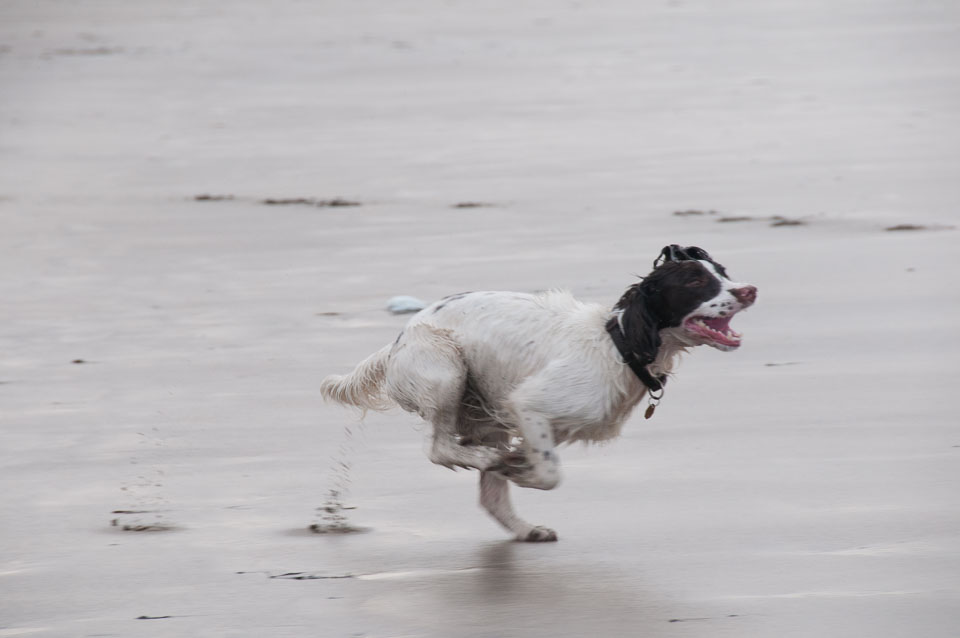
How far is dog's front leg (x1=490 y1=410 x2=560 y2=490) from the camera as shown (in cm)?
570

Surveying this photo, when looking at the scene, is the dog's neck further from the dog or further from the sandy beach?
the sandy beach

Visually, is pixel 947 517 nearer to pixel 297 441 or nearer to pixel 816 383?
pixel 816 383

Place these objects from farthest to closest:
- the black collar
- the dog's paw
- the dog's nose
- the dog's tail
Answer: the dog's tail → the dog's paw → the black collar → the dog's nose

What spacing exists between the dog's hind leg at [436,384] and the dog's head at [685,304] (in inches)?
27.3

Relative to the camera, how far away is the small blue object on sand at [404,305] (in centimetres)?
913

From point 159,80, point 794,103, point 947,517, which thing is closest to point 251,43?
point 159,80

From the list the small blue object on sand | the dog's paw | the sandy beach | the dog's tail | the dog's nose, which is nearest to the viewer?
the sandy beach

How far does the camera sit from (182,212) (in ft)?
41.1

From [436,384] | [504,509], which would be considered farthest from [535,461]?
[436,384]

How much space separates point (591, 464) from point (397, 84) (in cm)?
1242

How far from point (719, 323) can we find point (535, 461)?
841mm

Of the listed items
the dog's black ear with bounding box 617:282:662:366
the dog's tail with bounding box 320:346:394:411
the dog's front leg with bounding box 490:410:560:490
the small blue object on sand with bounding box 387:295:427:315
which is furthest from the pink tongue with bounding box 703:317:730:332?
the small blue object on sand with bounding box 387:295:427:315

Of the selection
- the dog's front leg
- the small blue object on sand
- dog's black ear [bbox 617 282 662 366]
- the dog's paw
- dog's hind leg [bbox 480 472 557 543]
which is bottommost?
the small blue object on sand

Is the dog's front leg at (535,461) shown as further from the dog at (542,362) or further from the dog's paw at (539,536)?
the dog's paw at (539,536)
